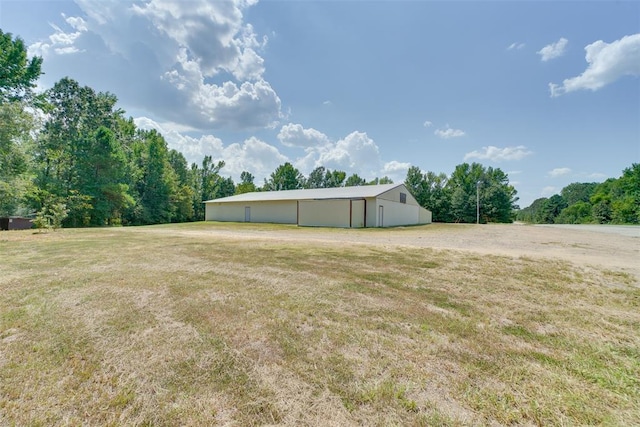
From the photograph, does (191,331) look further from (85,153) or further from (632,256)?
(85,153)

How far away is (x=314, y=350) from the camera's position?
2.34 meters

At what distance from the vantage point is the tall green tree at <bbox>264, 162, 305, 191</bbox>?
4944 centimetres

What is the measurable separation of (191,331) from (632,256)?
37.5 feet

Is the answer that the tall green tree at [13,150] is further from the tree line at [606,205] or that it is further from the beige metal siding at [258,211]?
the tree line at [606,205]

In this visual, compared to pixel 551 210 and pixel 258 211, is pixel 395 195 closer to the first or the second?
pixel 258 211

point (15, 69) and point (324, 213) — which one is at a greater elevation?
point (15, 69)

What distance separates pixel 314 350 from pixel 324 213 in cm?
1842

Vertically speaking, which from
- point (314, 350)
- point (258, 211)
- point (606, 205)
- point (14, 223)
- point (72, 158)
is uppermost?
point (72, 158)

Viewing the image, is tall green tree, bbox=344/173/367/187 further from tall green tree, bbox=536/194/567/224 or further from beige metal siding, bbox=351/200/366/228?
tall green tree, bbox=536/194/567/224

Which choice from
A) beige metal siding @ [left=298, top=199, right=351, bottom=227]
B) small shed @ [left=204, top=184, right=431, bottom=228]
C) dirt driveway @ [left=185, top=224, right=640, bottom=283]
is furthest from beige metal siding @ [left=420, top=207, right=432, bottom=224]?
dirt driveway @ [left=185, top=224, right=640, bottom=283]

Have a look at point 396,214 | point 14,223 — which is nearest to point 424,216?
point 396,214

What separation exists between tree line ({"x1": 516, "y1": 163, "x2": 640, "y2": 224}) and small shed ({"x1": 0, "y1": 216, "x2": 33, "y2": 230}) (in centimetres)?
6655

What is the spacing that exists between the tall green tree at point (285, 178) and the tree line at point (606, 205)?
5150cm

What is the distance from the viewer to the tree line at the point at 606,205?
122 feet
